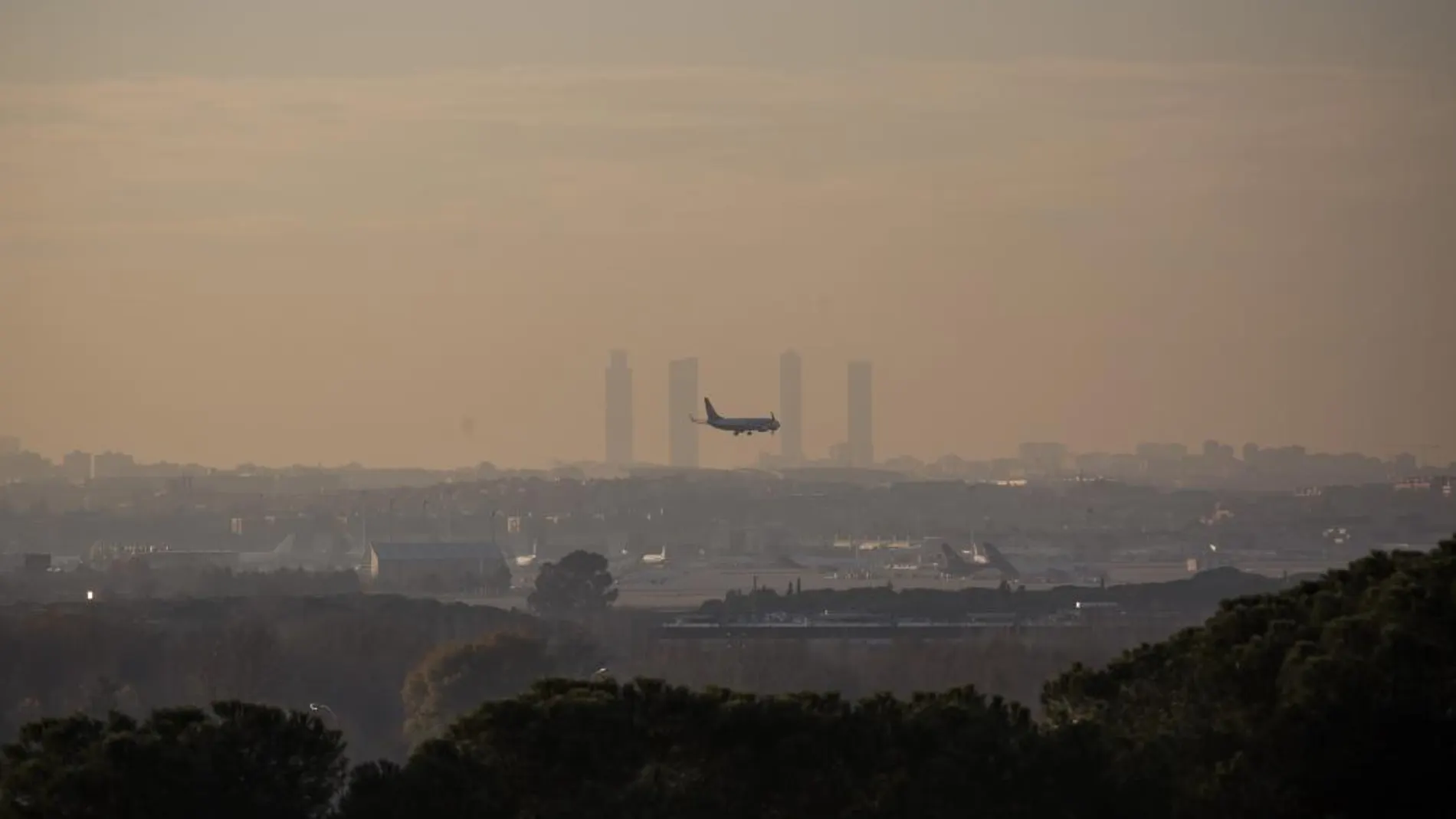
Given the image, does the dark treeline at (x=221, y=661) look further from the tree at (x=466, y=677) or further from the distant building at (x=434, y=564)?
the distant building at (x=434, y=564)

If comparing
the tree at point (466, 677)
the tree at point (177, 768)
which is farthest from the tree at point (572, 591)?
the tree at point (177, 768)

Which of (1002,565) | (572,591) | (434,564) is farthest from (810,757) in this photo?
(1002,565)

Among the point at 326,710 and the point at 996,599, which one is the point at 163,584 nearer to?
the point at 996,599

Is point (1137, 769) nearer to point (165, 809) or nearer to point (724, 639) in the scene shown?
point (165, 809)

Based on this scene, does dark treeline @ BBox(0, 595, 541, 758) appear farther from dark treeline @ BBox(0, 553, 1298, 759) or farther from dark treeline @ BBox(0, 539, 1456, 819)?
dark treeline @ BBox(0, 539, 1456, 819)

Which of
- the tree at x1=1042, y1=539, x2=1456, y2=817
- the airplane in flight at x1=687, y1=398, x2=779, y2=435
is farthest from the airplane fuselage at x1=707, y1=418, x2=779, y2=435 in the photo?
the tree at x1=1042, y1=539, x2=1456, y2=817
